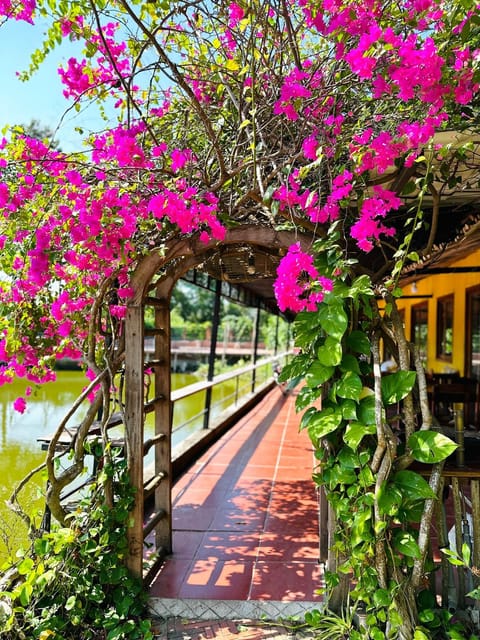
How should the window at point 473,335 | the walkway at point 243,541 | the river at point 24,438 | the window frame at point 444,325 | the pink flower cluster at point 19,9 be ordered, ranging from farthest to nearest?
the window frame at point 444,325 < the window at point 473,335 < the river at point 24,438 < the walkway at point 243,541 < the pink flower cluster at point 19,9

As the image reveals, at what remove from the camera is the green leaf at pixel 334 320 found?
2.02m

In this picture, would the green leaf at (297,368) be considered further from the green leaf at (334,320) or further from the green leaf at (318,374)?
the green leaf at (334,320)

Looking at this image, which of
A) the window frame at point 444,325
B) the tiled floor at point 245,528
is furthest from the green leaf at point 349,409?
the window frame at point 444,325

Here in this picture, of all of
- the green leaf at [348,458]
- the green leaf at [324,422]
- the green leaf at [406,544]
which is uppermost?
the green leaf at [324,422]

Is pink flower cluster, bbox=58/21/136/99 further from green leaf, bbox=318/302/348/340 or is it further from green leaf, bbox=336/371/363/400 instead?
green leaf, bbox=336/371/363/400

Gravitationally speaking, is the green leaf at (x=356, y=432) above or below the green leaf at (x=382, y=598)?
above

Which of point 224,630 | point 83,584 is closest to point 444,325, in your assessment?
point 224,630

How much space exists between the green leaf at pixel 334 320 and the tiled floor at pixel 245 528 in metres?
1.35

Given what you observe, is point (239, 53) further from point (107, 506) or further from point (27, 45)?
point (107, 506)

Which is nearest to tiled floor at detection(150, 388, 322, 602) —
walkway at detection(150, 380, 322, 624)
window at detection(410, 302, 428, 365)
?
walkway at detection(150, 380, 322, 624)

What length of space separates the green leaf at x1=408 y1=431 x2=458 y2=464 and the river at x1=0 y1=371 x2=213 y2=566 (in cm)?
169

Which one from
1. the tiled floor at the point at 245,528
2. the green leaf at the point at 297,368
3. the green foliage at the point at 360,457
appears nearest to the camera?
the green foliage at the point at 360,457

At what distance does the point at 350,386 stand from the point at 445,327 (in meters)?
5.94

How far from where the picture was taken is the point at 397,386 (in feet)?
6.79
